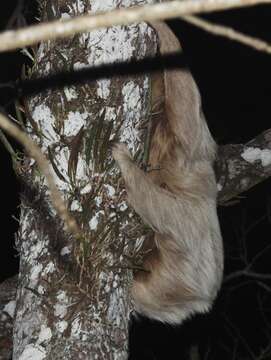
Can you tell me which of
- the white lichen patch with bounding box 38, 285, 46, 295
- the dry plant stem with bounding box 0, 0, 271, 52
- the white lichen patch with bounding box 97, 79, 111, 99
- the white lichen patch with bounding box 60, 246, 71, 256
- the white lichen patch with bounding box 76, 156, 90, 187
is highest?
the dry plant stem with bounding box 0, 0, 271, 52

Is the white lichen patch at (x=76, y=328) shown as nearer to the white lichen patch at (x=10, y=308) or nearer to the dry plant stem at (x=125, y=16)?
the white lichen patch at (x=10, y=308)

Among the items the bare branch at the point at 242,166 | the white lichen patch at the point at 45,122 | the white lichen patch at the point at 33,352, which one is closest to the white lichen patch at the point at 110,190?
the white lichen patch at the point at 45,122

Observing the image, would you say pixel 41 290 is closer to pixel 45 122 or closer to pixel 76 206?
pixel 76 206

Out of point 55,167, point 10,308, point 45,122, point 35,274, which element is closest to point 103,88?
point 45,122

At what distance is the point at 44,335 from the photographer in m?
2.40

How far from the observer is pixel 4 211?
942 centimetres

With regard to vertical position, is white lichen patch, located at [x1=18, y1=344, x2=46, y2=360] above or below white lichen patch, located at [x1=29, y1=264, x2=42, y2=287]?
below

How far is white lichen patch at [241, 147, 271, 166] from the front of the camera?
402 cm

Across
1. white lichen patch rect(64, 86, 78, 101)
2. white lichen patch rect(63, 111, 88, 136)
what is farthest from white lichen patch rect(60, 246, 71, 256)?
white lichen patch rect(64, 86, 78, 101)

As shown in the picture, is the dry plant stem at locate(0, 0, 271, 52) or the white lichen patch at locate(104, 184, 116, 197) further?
the white lichen patch at locate(104, 184, 116, 197)

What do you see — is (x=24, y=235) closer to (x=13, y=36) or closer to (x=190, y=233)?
(x=190, y=233)

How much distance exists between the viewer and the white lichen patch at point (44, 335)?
7.84 feet

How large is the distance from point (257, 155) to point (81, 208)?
5.84 feet

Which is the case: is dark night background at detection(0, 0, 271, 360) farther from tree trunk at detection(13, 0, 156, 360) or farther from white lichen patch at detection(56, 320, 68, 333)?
white lichen patch at detection(56, 320, 68, 333)
